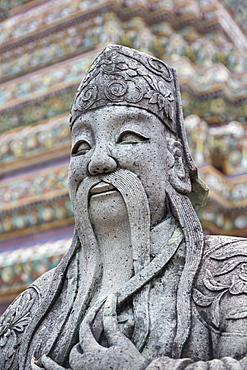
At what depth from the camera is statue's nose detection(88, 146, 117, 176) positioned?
354cm

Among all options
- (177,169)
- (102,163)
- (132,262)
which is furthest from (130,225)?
(177,169)

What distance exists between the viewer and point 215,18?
938cm

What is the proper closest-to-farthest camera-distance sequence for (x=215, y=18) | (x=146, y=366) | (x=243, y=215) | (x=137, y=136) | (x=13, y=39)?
1. (x=146, y=366)
2. (x=137, y=136)
3. (x=243, y=215)
4. (x=215, y=18)
5. (x=13, y=39)

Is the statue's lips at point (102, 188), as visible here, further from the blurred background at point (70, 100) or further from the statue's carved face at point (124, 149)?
the blurred background at point (70, 100)

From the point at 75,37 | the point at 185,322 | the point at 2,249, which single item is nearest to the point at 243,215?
the point at 2,249

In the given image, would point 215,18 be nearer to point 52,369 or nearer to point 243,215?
point 243,215

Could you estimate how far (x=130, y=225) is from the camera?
3525 millimetres

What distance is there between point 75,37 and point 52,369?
687 cm

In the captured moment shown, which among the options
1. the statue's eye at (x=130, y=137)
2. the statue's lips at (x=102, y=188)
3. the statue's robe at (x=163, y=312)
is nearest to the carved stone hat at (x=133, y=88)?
the statue's eye at (x=130, y=137)

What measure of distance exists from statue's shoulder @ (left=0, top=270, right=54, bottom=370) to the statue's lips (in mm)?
568

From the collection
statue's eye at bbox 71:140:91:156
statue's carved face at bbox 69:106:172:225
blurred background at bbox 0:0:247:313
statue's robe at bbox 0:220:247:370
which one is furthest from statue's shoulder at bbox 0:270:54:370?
blurred background at bbox 0:0:247:313

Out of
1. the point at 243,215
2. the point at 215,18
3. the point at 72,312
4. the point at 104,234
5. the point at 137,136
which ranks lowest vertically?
the point at 243,215

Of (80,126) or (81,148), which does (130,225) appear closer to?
(81,148)

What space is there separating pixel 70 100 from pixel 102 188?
536 centimetres
